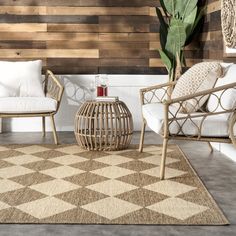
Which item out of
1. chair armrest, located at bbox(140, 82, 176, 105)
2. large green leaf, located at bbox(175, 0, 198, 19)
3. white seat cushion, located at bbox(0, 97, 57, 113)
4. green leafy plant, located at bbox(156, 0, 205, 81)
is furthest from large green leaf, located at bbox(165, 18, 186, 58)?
white seat cushion, located at bbox(0, 97, 57, 113)

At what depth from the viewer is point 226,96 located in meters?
3.05

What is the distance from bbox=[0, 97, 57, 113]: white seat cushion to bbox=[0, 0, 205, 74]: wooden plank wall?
100 centimetres

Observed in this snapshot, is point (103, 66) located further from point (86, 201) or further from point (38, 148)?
point (86, 201)

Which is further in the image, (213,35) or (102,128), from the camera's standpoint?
(213,35)

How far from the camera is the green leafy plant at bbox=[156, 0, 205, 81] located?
455cm

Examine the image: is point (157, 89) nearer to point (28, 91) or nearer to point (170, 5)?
point (170, 5)

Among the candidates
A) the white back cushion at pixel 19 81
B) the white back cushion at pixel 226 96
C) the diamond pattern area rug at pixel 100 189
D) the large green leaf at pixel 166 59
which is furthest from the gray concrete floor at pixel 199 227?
the white back cushion at pixel 19 81

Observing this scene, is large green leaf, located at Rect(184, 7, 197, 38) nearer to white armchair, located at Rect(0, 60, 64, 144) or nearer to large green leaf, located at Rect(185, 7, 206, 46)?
large green leaf, located at Rect(185, 7, 206, 46)

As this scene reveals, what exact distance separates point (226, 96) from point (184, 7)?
1835mm

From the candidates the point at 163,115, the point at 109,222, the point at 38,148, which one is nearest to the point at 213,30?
the point at 163,115

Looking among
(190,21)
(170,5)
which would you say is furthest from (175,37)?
(170,5)

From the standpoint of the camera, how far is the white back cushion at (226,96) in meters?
3.02

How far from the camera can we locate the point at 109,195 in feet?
8.93

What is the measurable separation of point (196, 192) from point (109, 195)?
1.73 feet
